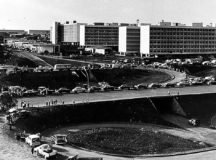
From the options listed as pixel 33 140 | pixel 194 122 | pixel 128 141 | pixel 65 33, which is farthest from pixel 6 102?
pixel 65 33

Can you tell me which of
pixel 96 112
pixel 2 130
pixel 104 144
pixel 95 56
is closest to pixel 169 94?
pixel 96 112

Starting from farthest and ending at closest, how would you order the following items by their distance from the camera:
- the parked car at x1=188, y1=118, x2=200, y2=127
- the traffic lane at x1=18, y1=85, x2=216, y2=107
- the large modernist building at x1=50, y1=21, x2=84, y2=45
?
the large modernist building at x1=50, y1=21, x2=84, y2=45 → the traffic lane at x1=18, y1=85, x2=216, y2=107 → the parked car at x1=188, y1=118, x2=200, y2=127

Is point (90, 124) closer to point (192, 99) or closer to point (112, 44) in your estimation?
point (192, 99)

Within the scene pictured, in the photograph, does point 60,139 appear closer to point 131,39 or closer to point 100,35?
point 131,39

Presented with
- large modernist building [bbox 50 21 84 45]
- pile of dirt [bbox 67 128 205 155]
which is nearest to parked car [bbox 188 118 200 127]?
pile of dirt [bbox 67 128 205 155]

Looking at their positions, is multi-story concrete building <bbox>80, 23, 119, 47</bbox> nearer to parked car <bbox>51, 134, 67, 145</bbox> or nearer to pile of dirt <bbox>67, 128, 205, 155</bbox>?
pile of dirt <bbox>67, 128, 205, 155</bbox>

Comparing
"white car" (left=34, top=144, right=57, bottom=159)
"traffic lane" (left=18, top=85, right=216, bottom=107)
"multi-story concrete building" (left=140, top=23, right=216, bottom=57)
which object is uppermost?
"multi-story concrete building" (left=140, top=23, right=216, bottom=57)

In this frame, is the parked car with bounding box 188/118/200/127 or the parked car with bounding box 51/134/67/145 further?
the parked car with bounding box 188/118/200/127
